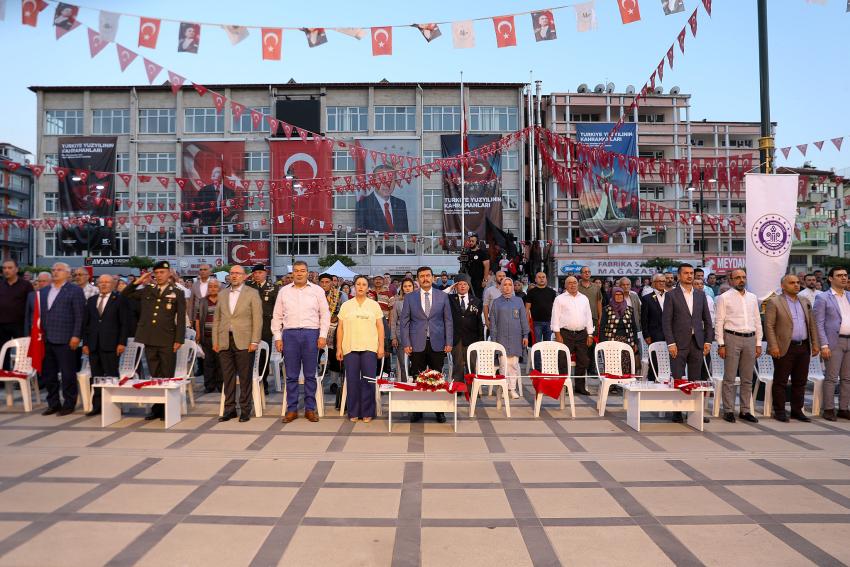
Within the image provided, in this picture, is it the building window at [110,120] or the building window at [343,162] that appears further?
the building window at [110,120]

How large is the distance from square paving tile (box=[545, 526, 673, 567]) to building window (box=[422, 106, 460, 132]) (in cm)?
4055

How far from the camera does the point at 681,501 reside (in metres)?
4.59

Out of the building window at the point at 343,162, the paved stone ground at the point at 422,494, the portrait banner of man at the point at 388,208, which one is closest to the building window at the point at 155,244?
the building window at the point at 343,162

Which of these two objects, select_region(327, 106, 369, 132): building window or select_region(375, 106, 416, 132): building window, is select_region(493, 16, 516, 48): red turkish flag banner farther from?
select_region(327, 106, 369, 132): building window

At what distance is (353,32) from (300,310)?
489 centimetres

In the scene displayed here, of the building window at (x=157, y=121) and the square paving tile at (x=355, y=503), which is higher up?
the building window at (x=157, y=121)

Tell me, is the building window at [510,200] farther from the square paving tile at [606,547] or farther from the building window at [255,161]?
the square paving tile at [606,547]

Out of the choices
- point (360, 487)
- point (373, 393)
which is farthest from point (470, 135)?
point (360, 487)

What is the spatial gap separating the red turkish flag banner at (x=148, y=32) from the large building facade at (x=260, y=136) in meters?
32.7

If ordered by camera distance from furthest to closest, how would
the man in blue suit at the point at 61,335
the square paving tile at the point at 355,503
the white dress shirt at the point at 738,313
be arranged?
the man in blue suit at the point at 61,335, the white dress shirt at the point at 738,313, the square paving tile at the point at 355,503

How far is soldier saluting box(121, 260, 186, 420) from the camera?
7.61 m

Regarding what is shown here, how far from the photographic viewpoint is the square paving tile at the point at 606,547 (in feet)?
11.6

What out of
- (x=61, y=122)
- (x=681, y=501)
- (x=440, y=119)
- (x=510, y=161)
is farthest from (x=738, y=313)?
(x=61, y=122)

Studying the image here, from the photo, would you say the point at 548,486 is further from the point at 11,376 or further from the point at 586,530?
the point at 11,376
